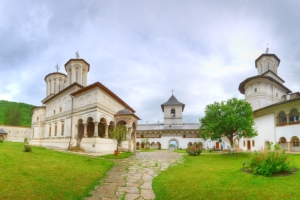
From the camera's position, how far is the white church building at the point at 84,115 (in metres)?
22.5

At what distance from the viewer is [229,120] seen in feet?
65.2

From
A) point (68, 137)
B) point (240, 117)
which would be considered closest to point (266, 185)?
point (240, 117)

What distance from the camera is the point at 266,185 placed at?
6645 millimetres

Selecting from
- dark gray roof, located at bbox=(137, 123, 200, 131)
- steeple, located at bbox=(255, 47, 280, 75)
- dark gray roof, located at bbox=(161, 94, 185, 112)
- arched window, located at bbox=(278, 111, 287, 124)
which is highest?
steeple, located at bbox=(255, 47, 280, 75)

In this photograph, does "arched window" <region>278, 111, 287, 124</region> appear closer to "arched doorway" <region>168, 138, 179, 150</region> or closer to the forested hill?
"arched doorway" <region>168, 138, 179, 150</region>

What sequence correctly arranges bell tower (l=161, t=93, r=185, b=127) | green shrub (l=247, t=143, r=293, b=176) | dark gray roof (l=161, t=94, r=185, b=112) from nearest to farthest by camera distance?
green shrub (l=247, t=143, r=293, b=176) → bell tower (l=161, t=93, r=185, b=127) → dark gray roof (l=161, t=94, r=185, b=112)

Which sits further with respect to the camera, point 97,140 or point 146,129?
point 146,129

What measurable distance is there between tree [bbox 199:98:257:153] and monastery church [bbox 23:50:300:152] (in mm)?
5844

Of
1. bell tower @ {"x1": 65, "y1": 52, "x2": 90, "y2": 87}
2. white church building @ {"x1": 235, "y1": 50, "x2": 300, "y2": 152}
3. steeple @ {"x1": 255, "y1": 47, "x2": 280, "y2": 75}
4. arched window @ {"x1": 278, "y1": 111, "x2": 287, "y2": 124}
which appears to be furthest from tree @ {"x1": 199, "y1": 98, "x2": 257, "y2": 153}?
steeple @ {"x1": 255, "y1": 47, "x2": 280, "y2": 75}

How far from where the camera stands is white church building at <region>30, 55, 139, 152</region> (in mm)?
22491

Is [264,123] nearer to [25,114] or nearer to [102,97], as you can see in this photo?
[102,97]

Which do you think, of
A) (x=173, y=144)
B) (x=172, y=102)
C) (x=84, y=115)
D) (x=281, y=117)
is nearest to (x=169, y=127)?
(x=173, y=144)

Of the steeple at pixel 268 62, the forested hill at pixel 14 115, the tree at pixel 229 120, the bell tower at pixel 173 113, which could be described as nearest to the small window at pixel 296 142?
the tree at pixel 229 120

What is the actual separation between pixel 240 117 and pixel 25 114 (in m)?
73.1
